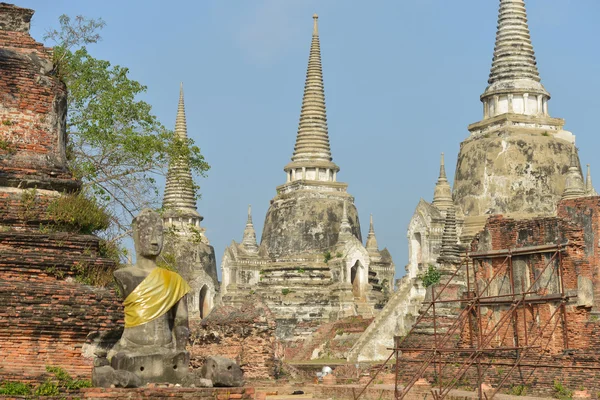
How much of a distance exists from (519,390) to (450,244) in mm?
11201

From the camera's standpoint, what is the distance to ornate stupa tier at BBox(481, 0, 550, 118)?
3522cm

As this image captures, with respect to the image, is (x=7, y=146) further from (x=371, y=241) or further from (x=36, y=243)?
(x=371, y=241)

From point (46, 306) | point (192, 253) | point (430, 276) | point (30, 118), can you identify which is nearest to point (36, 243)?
point (46, 306)

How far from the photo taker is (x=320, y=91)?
45562mm

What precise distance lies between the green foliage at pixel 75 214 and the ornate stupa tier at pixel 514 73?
26.0 metres

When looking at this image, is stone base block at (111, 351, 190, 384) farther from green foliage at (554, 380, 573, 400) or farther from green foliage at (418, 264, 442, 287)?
green foliage at (418, 264, 442, 287)

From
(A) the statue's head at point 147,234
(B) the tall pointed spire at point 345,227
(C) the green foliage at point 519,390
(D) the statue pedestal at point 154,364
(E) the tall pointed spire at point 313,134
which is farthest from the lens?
(E) the tall pointed spire at point 313,134

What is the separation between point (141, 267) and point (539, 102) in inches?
1061

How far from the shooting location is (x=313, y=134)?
44594mm

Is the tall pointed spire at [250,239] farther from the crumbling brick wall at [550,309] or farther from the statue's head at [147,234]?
the statue's head at [147,234]

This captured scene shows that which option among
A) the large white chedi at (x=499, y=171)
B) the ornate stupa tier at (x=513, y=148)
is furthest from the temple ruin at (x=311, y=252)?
the ornate stupa tier at (x=513, y=148)

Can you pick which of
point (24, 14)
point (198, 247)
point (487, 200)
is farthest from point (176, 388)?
point (198, 247)

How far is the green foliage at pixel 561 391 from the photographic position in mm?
18359

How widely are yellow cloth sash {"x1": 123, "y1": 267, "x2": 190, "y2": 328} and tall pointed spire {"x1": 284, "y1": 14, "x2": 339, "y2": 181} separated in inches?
1322
